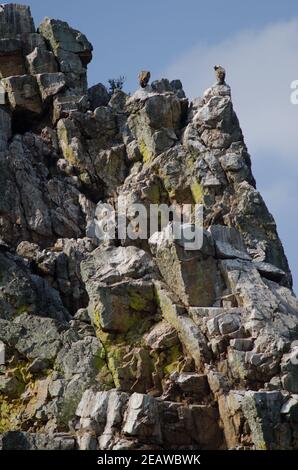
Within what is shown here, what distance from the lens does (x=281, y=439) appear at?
58031 mm

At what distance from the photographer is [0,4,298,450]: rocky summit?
60.2 m

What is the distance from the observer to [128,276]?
6856 cm

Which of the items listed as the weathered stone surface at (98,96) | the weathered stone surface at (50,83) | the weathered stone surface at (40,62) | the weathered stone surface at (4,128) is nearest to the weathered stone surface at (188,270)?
the weathered stone surface at (4,128)

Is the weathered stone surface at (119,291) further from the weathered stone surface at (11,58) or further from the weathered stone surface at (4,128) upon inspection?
the weathered stone surface at (11,58)

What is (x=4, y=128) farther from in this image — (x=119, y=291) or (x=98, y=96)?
(x=119, y=291)

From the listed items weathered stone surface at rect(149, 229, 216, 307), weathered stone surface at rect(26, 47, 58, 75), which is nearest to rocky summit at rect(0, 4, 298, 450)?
weathered stone surface at rect(149, 229, 216, 307)

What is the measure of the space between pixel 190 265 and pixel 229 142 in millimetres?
21540

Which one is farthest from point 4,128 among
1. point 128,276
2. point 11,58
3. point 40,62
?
point 128,276

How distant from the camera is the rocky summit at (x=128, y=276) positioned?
198 ft

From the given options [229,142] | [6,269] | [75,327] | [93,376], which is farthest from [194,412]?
[229,142]

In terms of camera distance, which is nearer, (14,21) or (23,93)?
(23,93)

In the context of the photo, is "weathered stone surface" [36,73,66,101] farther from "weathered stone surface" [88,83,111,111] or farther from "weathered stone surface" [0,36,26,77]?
"weathered stone surface" [88,83,111,111]

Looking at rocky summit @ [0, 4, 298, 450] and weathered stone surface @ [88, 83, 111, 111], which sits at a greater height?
weathered stone surface @ [88, 83, 111, 111]

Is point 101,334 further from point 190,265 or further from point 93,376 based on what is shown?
point 190,265
